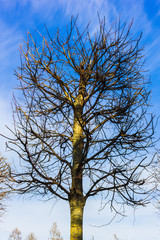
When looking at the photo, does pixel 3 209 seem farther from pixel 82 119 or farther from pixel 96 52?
pixel 96 52

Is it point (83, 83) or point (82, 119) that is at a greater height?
point (83, 83)

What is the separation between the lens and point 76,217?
3322mm

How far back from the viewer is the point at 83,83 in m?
4.59

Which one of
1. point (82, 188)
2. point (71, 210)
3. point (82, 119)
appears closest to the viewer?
point (71, 210)

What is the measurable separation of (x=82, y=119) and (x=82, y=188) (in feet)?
4.38

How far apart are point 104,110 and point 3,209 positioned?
1144 centimetres

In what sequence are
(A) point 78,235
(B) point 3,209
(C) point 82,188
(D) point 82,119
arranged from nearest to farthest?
(A) point 78,235
(C) point 82,188
(D) point 82,119
(B) point 3,209

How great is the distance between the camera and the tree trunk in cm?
321

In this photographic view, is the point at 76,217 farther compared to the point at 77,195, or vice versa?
the point at 77,195

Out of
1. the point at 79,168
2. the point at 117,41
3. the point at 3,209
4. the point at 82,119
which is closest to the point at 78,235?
the point at 79,168

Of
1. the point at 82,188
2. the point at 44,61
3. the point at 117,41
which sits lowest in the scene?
the point at 82,188

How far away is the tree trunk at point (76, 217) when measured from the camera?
3.21 metres

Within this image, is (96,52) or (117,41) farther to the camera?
(117,41)

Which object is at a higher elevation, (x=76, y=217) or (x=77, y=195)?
(x=77, y=195)
